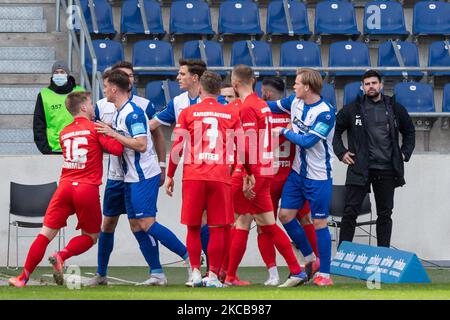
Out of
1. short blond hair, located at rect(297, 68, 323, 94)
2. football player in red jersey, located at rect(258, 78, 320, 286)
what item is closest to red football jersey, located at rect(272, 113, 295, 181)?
football player in red jersey, located at rect(258, 78, 320, 286)

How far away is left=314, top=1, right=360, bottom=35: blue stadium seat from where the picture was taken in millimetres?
16875

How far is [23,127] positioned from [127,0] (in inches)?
111

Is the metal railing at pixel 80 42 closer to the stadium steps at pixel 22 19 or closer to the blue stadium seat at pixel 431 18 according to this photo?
the stadium steps at pixel 22 19

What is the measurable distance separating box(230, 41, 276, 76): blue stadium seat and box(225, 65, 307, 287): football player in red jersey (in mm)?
6332

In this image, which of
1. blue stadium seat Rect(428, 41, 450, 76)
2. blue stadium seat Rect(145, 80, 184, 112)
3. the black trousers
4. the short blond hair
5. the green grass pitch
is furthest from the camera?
blue stadium seat Rect(428, 41, 450, 76)

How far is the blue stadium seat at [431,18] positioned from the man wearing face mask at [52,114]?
605 centimetres

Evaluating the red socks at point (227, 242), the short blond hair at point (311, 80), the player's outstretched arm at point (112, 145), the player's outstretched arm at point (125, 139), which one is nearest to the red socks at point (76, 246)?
the player's outstretched arm at point (112, 145)

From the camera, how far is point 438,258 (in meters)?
13.6

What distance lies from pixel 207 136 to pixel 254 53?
6.91 metres

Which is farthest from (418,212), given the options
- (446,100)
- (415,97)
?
(446,100)

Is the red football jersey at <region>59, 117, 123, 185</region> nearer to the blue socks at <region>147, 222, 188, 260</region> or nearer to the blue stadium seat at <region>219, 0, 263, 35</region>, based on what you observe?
the blue socks at <region>147, 222, 188, 260</region>

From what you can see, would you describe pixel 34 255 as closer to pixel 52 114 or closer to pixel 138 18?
pixel 52 114

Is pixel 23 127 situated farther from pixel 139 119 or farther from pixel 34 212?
pixel 139 119
